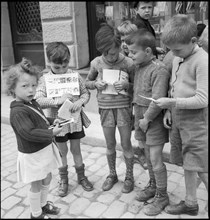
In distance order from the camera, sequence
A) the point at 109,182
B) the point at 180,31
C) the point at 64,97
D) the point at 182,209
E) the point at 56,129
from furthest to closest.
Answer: the point at 109,182
the point at 64,97
the point at 182,209
the point at 56,129
the point at 180,31

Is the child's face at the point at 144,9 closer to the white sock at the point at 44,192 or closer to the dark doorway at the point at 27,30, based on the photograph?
the white sock at the point at 44,192

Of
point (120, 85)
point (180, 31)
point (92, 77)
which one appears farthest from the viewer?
point (92, 77)

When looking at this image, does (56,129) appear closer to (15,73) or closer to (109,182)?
(15,73)

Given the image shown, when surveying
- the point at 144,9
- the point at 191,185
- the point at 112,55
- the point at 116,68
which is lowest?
Answer: the point at 191,185

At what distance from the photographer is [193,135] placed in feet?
6.70

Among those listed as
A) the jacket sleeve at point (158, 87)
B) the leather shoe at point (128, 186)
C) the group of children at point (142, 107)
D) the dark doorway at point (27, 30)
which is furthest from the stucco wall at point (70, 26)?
the jacket sleeve at point (158, 87)

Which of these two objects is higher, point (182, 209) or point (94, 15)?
point (94, 15)

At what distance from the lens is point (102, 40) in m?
2.36

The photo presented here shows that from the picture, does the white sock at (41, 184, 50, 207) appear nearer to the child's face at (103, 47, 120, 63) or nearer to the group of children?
the group of children

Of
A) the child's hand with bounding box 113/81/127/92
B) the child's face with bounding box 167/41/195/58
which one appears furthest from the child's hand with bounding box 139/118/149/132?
the child's face with bounding box 167/41/195/58

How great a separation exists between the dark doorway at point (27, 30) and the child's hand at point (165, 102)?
4.32 meters

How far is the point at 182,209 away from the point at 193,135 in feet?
2.30

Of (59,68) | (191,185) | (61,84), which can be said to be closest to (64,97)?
(61,84)

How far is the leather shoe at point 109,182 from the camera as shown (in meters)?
2.83
